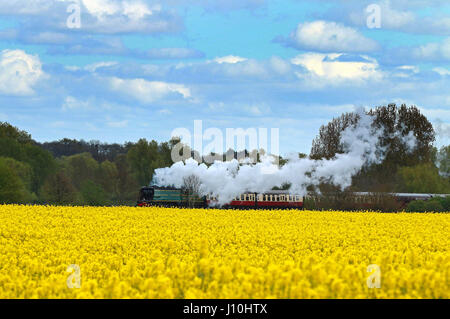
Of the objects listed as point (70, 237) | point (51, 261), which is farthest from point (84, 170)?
point (51, 261)

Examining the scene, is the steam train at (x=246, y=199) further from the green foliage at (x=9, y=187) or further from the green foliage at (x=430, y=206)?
the green foliage at (x=9, y=187)

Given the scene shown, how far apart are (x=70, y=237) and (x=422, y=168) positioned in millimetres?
56012

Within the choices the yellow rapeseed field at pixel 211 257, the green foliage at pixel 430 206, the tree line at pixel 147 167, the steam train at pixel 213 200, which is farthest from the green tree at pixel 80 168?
the yellow rapeseed field at pixel 211 257

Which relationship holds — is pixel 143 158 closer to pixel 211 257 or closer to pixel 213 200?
pixel 213 200

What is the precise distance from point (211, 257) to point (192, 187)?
146 ft

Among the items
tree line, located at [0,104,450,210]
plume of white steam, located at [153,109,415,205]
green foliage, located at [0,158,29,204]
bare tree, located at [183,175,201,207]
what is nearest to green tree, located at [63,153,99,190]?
tree line, located at [0,104,450,210]

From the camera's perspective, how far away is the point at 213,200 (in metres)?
56.1

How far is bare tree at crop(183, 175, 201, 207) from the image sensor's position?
5528 cm

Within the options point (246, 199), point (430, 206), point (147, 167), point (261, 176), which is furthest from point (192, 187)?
point (147, 167)

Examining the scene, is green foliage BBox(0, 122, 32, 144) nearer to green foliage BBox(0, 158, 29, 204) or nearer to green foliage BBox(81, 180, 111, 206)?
green foliage BBox(0, 158, 29, 204)

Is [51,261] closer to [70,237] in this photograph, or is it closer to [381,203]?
[70,237]

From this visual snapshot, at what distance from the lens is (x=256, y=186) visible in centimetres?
5619

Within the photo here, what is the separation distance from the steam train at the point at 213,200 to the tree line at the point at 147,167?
2.79 meters
